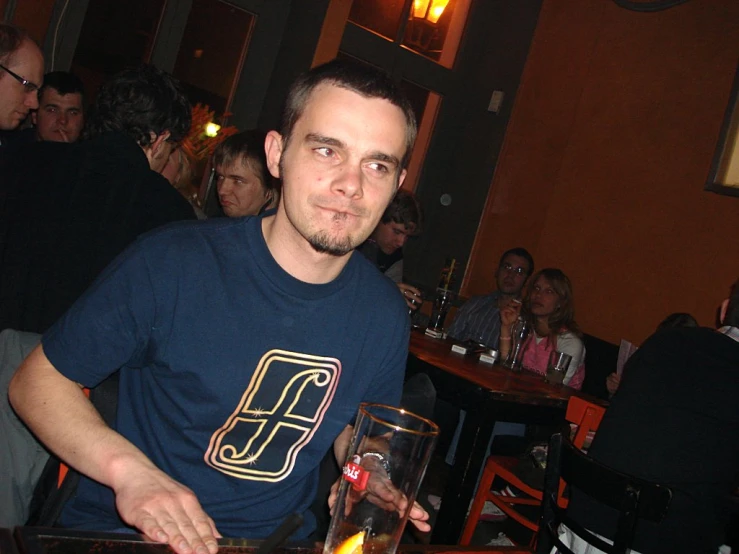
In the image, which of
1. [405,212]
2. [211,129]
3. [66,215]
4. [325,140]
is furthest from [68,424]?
[211,129]

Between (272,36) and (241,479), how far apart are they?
18.5 feet

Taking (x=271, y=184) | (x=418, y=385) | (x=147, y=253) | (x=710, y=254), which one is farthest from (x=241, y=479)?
(x=710, y=254)

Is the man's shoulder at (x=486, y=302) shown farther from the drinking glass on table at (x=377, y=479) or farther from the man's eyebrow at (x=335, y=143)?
the drinking glass on table at (x=377, y=479)

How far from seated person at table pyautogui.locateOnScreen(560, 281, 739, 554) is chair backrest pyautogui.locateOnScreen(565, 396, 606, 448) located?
696 millimetres

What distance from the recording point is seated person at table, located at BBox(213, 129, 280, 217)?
3109 millimetres

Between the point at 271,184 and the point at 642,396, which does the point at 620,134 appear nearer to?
the point at 271,184

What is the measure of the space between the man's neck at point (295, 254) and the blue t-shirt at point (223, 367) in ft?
0.08

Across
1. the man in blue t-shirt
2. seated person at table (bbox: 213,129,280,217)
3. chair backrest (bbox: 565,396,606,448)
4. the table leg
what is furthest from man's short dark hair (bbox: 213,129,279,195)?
the man in blue t-shirt

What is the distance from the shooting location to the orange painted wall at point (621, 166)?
481 centimetres

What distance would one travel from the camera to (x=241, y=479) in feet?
4.09

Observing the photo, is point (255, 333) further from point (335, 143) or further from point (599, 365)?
point (599, 365)

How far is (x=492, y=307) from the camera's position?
495 cm

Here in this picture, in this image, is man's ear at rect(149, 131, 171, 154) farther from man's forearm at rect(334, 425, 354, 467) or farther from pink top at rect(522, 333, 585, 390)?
pink top at rect(522, 333, 585, 390)

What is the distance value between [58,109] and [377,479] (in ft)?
13.5
